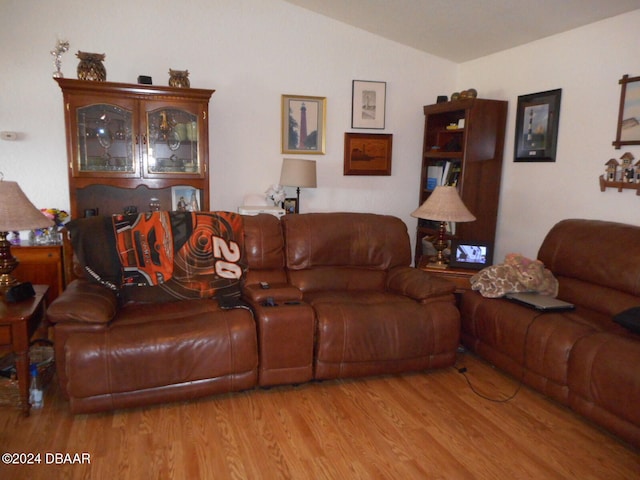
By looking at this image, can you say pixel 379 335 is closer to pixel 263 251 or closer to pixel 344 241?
pixel 344 241

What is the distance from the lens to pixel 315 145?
430 cm

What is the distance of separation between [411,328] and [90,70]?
9.36 feet

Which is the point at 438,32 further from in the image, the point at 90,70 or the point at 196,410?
the point at 196,410

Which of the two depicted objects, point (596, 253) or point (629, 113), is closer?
point (596, 253)

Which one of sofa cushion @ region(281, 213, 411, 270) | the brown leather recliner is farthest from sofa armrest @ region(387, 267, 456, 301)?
sofa cushion @ region(281, 213, 411, 270)

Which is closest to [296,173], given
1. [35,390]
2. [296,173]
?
[296,173]

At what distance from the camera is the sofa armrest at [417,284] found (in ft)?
9.39

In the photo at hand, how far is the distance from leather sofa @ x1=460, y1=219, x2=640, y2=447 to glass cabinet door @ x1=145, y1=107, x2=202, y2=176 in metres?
2.30

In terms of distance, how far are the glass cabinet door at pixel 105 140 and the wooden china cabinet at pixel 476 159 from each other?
7.93ft

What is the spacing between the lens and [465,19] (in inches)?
138

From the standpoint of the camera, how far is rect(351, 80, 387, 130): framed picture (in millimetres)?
4355

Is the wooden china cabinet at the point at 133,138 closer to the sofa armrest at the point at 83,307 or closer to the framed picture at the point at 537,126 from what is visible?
the sofa armrest at the point at 83,307

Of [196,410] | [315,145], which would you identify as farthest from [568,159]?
[196,410]

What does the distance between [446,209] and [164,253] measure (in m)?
1.89
